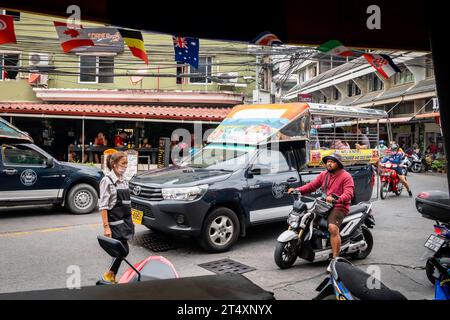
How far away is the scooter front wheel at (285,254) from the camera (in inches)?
224

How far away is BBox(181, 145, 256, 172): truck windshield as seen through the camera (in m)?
7.13

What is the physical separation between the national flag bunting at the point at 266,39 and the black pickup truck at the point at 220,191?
2.69 m

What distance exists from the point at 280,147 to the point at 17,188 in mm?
5914

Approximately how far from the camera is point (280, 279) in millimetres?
5375

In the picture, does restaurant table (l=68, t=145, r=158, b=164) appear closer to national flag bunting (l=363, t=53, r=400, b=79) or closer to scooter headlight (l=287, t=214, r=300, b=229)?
scooter headlight (l=287, t=214, r=300, b=229)

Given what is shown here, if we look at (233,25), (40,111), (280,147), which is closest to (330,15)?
(233,25)

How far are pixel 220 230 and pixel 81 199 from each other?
4.67m

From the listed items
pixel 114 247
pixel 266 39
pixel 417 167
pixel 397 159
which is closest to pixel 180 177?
pixel 266 39

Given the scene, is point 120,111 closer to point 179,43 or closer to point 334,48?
point 179,43

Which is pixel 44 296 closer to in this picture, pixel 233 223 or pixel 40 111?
pixel 233 223

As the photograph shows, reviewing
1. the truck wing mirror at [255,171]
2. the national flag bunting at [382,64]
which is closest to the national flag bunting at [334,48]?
the national flag bunting at [382,64]

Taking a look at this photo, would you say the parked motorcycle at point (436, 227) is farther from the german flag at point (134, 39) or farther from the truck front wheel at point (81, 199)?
the truck front wheel at point (81, 199)

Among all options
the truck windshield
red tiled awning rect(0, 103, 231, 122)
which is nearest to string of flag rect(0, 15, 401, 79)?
the truck windshield

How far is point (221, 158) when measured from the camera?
749 centimetres
